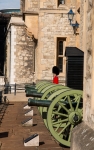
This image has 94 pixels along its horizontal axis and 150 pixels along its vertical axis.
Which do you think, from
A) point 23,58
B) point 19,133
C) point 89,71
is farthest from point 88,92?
point 23,58

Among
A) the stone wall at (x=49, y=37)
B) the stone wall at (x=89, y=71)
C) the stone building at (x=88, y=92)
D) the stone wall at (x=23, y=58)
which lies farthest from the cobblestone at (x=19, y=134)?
the stone wall at (x=23, y=58)

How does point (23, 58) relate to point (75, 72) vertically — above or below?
below

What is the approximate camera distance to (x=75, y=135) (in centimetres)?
476

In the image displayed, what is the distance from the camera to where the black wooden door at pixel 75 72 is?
10260 millimetres

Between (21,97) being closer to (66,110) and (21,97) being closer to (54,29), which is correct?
(54,29)

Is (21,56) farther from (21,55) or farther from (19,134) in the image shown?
(19,134)

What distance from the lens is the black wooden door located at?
1026cm

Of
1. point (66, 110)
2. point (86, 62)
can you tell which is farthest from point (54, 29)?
point (86, 62)

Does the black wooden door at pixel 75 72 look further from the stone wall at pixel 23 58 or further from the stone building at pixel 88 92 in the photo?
the stone wall at pixel 23 58

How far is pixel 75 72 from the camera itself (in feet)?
34.2

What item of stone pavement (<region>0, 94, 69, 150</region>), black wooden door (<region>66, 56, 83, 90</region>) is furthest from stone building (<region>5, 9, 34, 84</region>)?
black wooden door (<region>66, 56, 83, 90</region>)

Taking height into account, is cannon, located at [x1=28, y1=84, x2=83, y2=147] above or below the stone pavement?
above

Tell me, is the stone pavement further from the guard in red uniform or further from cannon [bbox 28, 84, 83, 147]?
the guard in red uniform

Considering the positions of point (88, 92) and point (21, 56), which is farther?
point (21, 56)
